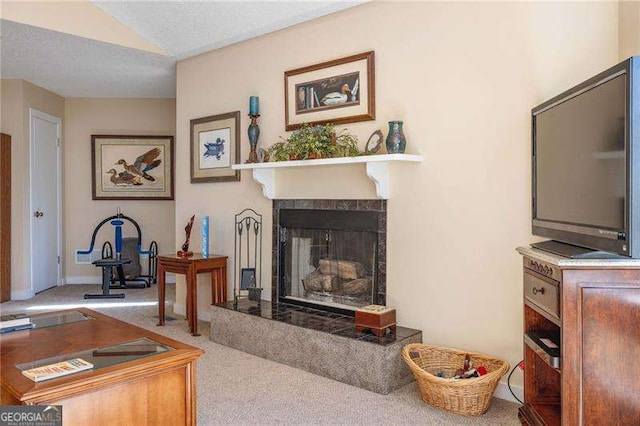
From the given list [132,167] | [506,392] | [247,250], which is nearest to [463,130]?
[506,392]

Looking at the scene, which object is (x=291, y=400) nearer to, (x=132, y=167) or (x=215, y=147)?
(x=215, y=147)

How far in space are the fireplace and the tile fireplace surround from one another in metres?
0.01

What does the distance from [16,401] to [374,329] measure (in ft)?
6.41

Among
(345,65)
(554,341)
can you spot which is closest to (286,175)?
(345,65)

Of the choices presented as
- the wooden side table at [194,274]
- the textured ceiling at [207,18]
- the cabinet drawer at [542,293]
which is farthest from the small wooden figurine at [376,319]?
the textured ceiling at [207,18]

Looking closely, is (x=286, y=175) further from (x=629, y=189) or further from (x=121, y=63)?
(x=629, y=189)

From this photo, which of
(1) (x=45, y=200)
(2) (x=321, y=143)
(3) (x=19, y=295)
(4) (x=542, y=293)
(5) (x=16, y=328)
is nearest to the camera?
(4) (x=542, y=293)

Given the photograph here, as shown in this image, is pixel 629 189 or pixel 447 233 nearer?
pixel 629 189

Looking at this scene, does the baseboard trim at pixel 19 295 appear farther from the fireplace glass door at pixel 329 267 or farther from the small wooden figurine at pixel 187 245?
the fireplace glass door at pixel 329 267

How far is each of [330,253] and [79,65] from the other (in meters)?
3.44

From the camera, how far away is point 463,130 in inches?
118

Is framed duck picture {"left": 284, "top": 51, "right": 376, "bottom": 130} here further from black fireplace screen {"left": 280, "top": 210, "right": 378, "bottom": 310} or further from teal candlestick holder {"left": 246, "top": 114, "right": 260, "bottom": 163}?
black fireplace screen {"left": 280, "top": 210, "right": 378, "bottom": 310}

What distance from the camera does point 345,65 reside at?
3.58m

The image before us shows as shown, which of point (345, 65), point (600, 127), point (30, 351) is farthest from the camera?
point (345, 65)
